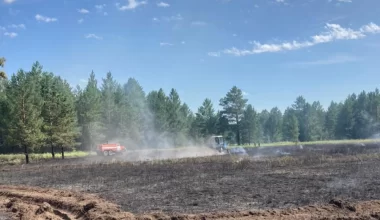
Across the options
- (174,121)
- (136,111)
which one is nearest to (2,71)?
(136,111)

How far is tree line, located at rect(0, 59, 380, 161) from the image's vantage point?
172ft

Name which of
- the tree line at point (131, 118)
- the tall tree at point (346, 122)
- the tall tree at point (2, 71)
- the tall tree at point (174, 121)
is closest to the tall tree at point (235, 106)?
the tree line at point (131, 118)

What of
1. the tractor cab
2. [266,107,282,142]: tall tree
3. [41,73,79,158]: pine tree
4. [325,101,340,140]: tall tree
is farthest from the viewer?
[266,107,282,142]: tall tree

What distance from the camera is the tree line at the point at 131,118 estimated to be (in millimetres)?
52312

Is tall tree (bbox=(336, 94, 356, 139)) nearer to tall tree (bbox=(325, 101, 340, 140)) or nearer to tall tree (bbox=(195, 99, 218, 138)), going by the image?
tall tree (bbox=(325, 101, 340, 140))

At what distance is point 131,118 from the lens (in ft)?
276

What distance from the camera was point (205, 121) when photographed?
112 meters

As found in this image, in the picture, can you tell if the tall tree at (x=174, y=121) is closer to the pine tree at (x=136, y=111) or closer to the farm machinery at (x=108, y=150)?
the pine tree at (x=136, y=111)

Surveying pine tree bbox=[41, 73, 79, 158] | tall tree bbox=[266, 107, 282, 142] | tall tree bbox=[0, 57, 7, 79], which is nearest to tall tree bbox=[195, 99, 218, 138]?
tall tree bbox=[266, 107, 282, 142]

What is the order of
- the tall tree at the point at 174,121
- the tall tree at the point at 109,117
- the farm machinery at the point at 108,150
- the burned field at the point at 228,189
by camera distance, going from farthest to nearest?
the tall tree at the point at 174,121 → the tall tree at the point at 109,117 → the farm machinery at the point at 108,150 → the burned field at the point at 228,189

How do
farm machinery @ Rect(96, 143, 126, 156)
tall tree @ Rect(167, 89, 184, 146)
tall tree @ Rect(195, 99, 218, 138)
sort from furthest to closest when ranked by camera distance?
tall tree @ Rect(195, 99, 218, 138), tall tree @ Rect(167, 89, 184, 146), farm machinery @ Rect(96, 143, 126, 156)

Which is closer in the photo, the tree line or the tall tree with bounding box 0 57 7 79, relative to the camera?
the tall tree with bounding box 0 57 7 79

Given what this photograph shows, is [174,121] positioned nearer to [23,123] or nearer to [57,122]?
[57,122]

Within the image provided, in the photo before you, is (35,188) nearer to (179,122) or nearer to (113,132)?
(113,132)
